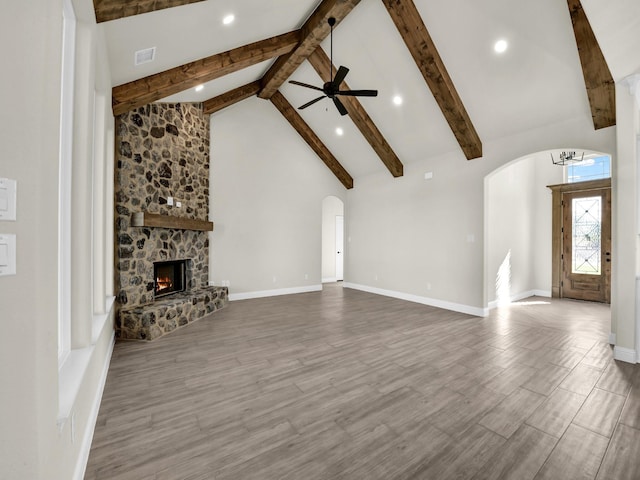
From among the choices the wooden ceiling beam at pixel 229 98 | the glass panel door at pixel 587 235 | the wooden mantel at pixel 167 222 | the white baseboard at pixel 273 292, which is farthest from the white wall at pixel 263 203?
the glass panel door at pixel 587 235

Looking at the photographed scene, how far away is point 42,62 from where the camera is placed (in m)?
1.07

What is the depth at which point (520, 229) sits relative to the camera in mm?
6598

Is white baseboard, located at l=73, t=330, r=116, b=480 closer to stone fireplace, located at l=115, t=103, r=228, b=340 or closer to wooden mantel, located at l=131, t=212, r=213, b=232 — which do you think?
stone fireplace, located at l=115, t=103, r=228, b=340

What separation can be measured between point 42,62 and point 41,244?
675mm

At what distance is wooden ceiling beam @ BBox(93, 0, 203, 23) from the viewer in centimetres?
235

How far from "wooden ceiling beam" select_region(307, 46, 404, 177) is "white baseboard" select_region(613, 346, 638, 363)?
4.68 meters

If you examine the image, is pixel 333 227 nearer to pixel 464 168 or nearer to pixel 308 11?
pixel 464 168

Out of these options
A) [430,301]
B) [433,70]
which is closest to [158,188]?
[433,70]

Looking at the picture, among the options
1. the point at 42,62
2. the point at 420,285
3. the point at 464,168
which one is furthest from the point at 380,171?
the point at 42,62

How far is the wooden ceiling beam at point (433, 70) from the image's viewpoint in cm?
389

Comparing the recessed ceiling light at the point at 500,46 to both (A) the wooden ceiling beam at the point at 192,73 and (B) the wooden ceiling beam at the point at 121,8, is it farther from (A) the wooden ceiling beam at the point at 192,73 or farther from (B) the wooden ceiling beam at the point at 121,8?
(B) the wooden ceiling beam at the point at 121,8

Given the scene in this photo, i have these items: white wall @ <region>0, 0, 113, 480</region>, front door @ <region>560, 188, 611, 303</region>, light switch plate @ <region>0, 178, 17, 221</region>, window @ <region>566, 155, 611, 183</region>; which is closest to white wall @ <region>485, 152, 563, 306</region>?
window @ <region>566, 155, 611, 183</region>

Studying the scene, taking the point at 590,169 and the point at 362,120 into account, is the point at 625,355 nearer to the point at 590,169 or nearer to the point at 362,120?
the point at 590,169

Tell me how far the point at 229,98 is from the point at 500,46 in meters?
4.76
